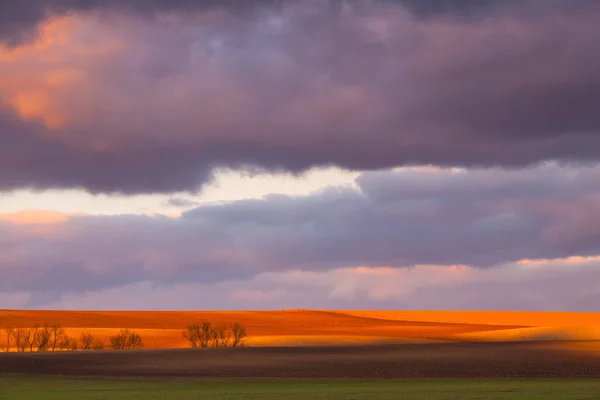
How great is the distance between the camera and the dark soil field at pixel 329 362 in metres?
57.6

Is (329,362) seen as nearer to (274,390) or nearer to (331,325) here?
(274,390)

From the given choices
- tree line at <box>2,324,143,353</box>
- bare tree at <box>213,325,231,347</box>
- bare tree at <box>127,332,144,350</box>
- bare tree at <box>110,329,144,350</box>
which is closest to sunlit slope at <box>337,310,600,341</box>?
bare tree at <box>213,325,231,347</box>

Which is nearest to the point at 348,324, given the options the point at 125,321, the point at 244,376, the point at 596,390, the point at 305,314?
the point at 305,314

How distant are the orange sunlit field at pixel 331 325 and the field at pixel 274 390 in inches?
1856

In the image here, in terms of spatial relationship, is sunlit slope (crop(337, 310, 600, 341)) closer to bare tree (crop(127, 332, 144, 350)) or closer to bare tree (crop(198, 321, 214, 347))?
bare tree (crop(198, 321, 214, 347))

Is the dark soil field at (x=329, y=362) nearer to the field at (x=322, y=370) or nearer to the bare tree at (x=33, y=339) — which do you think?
the field at (x=322, y=370)

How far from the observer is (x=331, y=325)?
143625 millimetres

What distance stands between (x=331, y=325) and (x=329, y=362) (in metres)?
75.9

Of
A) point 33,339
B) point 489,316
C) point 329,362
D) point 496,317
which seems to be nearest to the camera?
point 329,362

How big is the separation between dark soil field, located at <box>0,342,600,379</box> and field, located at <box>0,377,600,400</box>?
6.94 m

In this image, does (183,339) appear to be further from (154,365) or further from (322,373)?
(322,373)

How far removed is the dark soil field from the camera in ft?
189

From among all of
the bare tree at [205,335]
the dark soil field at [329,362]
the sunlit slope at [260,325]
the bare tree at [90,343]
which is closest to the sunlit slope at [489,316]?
the sunlit slope at [260,325]

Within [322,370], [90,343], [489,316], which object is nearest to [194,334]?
[90,343]
